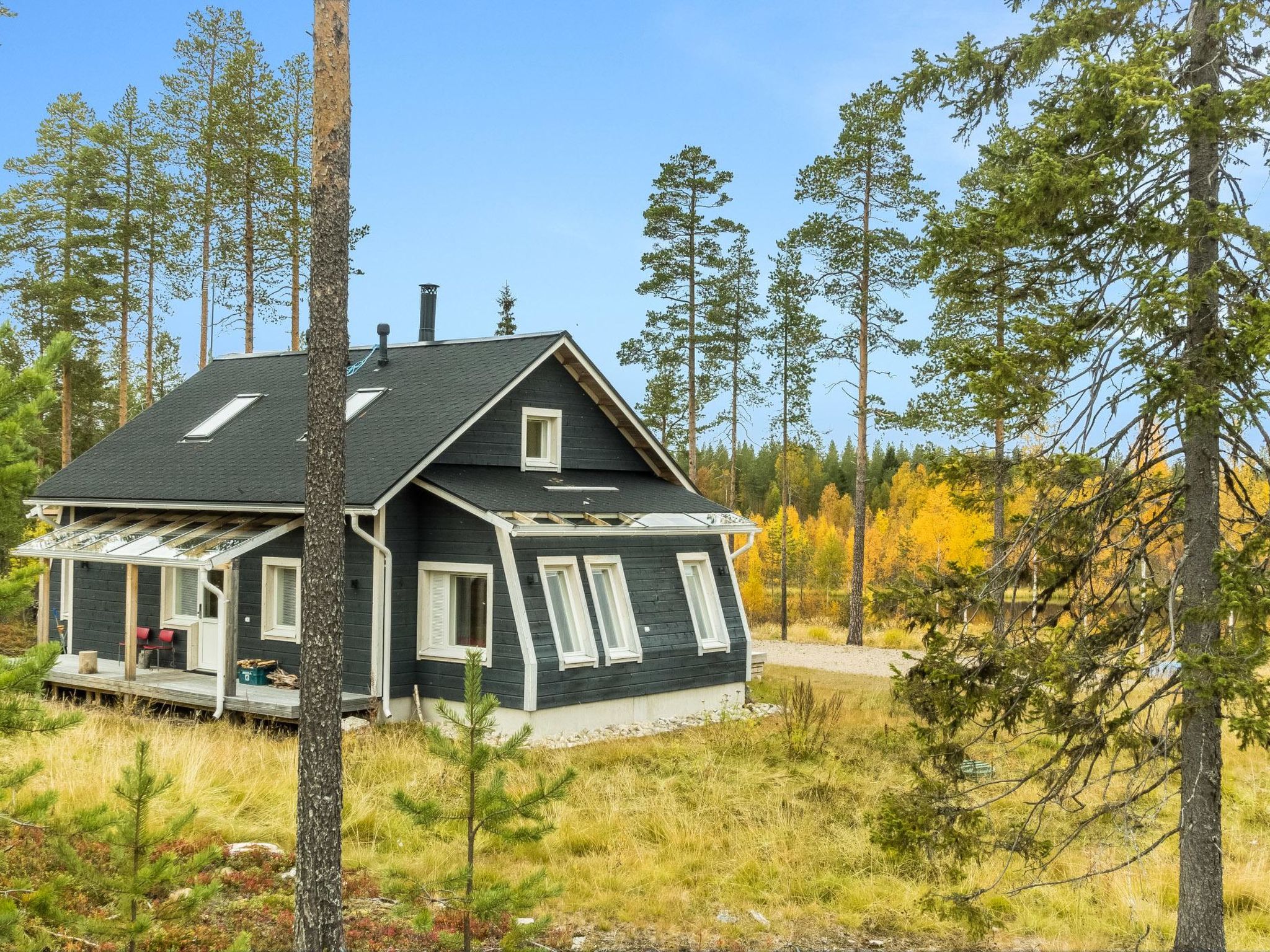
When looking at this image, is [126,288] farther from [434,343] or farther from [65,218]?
[434,343]

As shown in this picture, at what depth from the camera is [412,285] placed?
20688mm

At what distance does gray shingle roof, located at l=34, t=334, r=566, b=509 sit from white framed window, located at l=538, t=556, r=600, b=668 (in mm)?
2503

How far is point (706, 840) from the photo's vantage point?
9.87 m

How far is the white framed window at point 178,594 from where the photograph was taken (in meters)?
17.9

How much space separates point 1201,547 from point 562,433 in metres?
12.3

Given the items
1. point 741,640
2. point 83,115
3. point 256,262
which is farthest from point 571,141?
point 83,115

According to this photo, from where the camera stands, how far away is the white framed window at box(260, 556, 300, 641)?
16.3 meters

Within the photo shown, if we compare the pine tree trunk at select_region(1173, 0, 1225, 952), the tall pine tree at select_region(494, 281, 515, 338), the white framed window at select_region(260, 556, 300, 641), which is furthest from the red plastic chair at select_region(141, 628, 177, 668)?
the tall pine tree at select_region(494, 281, 515, 338)

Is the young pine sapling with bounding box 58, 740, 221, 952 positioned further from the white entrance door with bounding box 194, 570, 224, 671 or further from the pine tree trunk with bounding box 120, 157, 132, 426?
the pine tree trunk with bounding box 120, 157, 132, 426

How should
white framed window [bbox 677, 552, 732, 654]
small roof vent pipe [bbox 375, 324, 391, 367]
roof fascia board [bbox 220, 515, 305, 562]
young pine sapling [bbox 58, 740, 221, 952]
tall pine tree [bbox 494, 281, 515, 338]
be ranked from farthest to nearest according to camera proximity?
tall pine tree [bbox 494, 281, 515, 338] → small roof vent pipe [bbox 375, 324, 391, 367] → white framed window [bbox 677, 552, 732, 654] → roof fascia board [bbox 220, 515, 305, 562] → young pine sapling [bbox 58, 740, 221, 952]

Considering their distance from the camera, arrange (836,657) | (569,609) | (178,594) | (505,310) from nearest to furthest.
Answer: (569,609)
(178,594)
(836,657)
(505,310)

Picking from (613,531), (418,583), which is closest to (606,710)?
(613,531)

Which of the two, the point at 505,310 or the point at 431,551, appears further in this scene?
the point at 505,310

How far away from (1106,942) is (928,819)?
257cm
